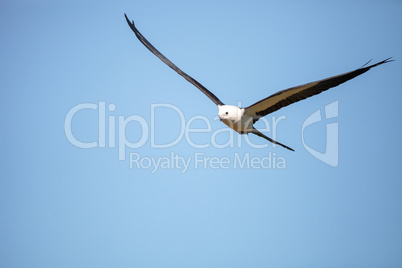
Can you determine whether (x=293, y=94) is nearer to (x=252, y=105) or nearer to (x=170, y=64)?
(x=252, y=105)

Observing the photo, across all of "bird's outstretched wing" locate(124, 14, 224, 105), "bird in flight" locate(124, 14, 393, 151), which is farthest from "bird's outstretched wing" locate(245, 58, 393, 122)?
"bird's outstretched wing" locate(124, 14, 224, 105)

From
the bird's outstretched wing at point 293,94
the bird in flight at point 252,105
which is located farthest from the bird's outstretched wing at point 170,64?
the bird's outstretched wing at point 293,94

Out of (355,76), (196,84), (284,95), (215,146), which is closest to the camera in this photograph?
(355,76)

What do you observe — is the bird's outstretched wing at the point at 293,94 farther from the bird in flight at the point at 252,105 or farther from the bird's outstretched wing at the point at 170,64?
the bird's outstretched wing at the point at 170,64

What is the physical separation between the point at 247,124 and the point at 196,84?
0.85m

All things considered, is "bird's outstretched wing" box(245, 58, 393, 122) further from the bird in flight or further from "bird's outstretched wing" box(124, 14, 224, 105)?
"bird's outstretched wing" box(124, 14, 224, 105)

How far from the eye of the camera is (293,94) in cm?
518

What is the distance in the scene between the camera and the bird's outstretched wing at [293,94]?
465cm

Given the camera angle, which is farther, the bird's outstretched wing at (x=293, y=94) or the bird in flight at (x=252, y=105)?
the bird in flight at (x=252, y=105)

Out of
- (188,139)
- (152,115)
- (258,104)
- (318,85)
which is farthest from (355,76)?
(152,115)

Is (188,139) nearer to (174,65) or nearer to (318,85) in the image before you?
(174,65)

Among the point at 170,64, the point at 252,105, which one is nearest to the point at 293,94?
the point at 252,105

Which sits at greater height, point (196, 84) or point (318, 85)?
point (196, 84)

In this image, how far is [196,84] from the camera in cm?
560
